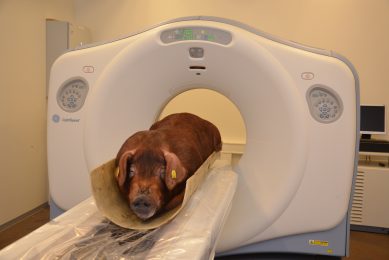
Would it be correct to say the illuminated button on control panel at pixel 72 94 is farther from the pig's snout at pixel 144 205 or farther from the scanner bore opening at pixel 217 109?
the scanner bore opening at pixel 217 109

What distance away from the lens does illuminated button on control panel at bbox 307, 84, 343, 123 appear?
112cm

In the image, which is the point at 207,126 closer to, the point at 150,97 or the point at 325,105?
the point at 150,97

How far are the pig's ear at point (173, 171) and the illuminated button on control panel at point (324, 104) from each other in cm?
54

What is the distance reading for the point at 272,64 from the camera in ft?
3.61

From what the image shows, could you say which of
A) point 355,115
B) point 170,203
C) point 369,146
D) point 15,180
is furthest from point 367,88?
point 15,180

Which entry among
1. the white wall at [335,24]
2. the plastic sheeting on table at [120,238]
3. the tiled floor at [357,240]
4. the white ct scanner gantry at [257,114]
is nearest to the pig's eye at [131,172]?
the plastic sheeting on table at [120,238]

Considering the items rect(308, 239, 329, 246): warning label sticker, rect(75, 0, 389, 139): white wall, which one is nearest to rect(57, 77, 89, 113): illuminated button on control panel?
rect(308, 239, 329, 246): warning label sticker

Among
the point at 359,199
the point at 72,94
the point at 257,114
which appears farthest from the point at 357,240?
the point at 72,94

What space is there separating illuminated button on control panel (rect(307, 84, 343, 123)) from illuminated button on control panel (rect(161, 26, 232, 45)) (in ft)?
1.05

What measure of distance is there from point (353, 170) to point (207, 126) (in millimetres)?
515

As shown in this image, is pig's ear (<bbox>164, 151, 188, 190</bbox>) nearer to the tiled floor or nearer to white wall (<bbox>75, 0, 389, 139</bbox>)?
the tiled floor

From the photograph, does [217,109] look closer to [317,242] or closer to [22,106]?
[22,106]

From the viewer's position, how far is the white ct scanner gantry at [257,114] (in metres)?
1.12

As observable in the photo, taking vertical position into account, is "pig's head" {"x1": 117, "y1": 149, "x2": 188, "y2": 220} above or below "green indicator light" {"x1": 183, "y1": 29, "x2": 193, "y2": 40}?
below
